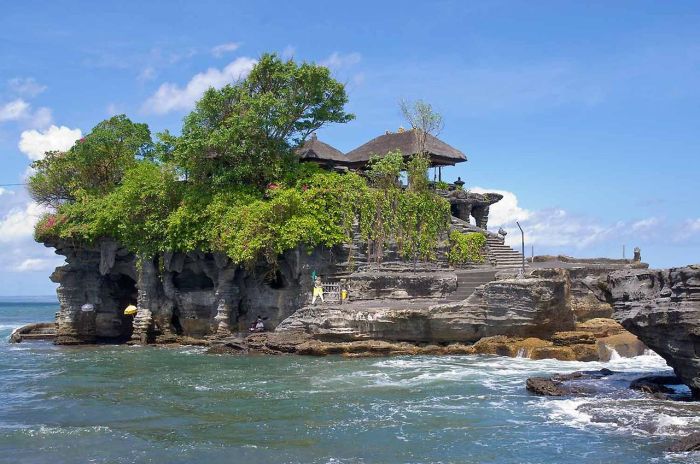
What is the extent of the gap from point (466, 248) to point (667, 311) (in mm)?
17340

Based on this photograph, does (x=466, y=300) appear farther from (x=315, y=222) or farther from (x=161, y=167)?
(x=161, y=167)

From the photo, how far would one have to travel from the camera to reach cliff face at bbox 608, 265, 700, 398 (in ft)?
48.0

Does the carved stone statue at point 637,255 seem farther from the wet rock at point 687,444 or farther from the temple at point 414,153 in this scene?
the wet rock at point 687,444

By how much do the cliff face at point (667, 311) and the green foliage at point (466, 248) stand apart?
15367 millimetres

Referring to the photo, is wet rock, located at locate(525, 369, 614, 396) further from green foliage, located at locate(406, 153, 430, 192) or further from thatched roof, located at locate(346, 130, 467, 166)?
thatched roof, located at locate(346, 130, 467, 166)

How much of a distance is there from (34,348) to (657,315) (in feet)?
91.1

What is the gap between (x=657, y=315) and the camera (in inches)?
599

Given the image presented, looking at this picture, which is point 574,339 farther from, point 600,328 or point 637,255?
point 637,255

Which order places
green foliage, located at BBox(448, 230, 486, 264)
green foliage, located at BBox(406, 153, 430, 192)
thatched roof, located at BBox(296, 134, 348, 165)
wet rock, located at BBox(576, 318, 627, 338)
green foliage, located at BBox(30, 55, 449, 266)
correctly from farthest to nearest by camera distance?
1. thatched roof, located at BBox(296, 134, 348, 165)
2. green foliage, located at BBox(406, 153, 430, 192)
3. green foliage, located at BBox(448, 230, 486, 264)
4. green foliage, located at BBox(30, 55, 449, 266)
5. wet rock, located at BBox(576, 318, 627, 338)

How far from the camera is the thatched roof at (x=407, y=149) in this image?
35.7m

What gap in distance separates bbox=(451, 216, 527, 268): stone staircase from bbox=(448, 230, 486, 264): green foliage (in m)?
0.52

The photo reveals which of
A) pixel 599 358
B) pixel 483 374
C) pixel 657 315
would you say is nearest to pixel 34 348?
pixel 483 374

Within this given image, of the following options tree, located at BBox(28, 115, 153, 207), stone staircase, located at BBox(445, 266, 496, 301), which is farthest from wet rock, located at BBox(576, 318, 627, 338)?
tree, located at BBox(28, 115, 153, 207)

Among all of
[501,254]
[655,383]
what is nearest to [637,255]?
[501,254]
